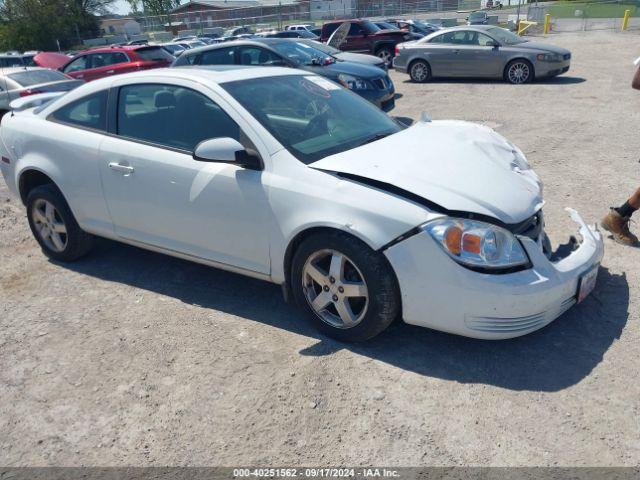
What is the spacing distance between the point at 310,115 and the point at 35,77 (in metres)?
9.54

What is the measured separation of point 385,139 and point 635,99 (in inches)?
355

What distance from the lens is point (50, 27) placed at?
4388 centimetres

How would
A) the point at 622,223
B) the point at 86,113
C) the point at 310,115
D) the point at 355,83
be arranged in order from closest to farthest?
the point at 310,115
the point at 86,113
the point at 622,223
the point at 355,83

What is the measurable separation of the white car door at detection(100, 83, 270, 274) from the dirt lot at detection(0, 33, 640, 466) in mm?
502

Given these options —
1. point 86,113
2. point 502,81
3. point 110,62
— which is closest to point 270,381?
point 86,113

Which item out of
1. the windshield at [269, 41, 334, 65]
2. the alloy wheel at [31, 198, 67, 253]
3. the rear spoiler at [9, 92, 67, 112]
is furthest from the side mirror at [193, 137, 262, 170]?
the windshield at [269, 41, 334, 65]

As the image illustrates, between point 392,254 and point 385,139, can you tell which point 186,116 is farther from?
point 392,254

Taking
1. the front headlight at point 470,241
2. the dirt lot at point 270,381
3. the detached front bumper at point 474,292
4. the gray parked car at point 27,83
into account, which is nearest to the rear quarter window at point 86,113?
the dirt lot at point 270,381

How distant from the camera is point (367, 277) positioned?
124 inches

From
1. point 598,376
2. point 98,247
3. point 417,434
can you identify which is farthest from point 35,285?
point 598,376

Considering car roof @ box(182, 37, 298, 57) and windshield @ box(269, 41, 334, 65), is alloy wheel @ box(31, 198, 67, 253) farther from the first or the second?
car roof @ box(182, 37, 298, 57)

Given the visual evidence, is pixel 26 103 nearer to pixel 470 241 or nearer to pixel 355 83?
pixel 470 241

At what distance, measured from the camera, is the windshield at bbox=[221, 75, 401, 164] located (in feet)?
11.9

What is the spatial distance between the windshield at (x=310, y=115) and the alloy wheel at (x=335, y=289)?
2.12ft
